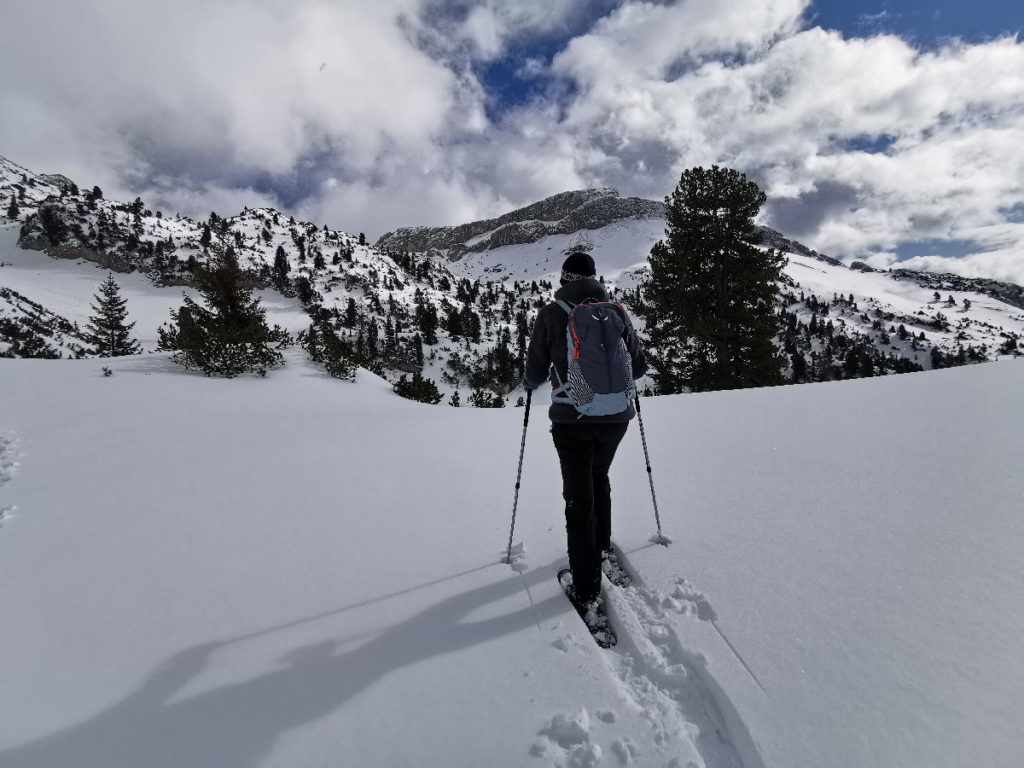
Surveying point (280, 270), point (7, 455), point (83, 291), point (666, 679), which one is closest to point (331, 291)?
point (280, 270)

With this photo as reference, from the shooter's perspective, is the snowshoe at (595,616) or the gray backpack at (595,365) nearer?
the snowshoe at (595,616)

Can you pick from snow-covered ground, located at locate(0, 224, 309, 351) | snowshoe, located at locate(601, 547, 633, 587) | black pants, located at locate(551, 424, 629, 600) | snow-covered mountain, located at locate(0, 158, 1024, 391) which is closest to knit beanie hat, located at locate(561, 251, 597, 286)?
black pants, located at locate(551, 424, 629, 600)

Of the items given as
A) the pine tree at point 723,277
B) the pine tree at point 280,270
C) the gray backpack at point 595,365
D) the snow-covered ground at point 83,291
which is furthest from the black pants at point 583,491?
the pine tree at point 280,270

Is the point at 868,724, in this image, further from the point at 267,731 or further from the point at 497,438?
the point at 497,438

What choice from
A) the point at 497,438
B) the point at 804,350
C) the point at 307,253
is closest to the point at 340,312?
the point at 307,253

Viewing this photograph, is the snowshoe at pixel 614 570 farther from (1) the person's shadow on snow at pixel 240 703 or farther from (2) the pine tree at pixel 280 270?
(2) the pine tree at pixel 280 270

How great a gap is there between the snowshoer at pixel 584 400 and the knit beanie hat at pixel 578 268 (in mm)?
54

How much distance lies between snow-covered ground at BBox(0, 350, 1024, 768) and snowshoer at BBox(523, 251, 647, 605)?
51 cm

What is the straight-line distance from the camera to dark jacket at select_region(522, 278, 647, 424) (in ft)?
10.4

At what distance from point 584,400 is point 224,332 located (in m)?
15.9

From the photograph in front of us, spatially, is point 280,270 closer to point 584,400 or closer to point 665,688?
point 584,400

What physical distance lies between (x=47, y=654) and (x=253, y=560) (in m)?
1.26

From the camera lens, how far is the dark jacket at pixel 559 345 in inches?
125

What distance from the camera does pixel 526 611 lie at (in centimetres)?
305
